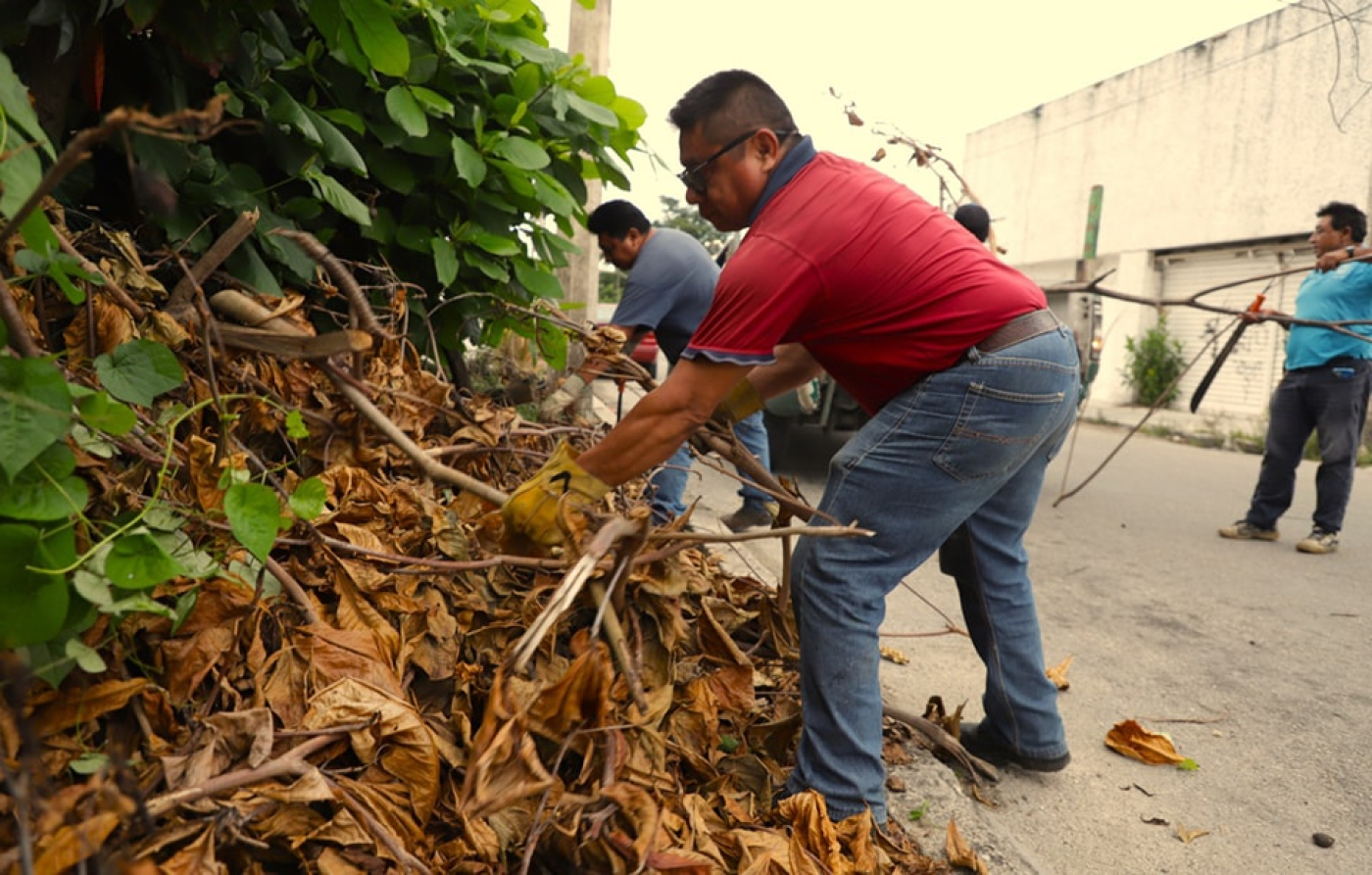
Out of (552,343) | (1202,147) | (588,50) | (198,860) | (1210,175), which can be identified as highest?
(1202,147)

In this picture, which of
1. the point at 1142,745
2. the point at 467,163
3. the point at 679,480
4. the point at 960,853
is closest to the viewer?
the point at 960,853

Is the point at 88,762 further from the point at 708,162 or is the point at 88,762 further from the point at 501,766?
the point at 708,162

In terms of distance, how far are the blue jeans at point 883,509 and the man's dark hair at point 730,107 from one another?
0.73 meters

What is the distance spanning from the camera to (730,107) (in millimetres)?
2203

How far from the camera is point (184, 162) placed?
2.01 metres

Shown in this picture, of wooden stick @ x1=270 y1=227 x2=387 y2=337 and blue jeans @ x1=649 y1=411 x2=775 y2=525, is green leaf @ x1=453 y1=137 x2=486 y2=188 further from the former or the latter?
blue jeans @ x1=649 y1=411 x2=775 y2=525

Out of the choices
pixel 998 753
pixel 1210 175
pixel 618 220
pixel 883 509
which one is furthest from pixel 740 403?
pixel 1210 175

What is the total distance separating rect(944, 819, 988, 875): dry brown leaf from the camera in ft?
6.53

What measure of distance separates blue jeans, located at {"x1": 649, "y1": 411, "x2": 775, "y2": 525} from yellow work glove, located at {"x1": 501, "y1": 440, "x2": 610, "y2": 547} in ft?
4.13

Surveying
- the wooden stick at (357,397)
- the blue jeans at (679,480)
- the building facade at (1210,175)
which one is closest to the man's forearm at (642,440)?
the wooden stick at (357,397)

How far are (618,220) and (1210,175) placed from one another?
45.7 ft

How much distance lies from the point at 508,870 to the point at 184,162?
1590mm

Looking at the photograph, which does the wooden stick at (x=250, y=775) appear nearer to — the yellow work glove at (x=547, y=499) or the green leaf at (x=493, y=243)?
the yellow work glove at (x=547, y=499)

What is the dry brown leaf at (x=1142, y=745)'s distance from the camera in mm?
2738
